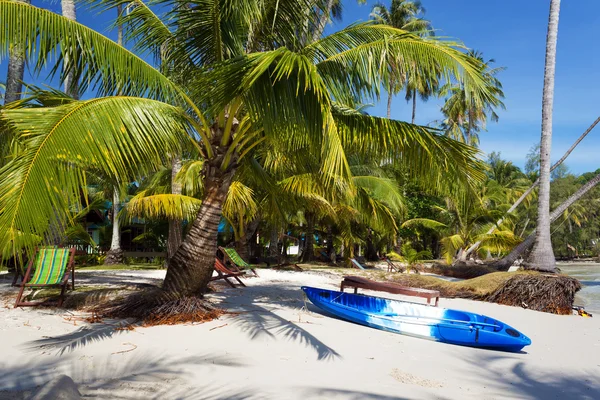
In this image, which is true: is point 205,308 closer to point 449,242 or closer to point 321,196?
point 321,196

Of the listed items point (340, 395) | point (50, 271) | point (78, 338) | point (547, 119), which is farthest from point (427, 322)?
point (547, 119)

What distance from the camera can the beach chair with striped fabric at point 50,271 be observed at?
6.44m

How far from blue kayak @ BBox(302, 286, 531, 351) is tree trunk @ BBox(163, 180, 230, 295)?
1984mm

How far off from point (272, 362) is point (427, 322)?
8.31 ft

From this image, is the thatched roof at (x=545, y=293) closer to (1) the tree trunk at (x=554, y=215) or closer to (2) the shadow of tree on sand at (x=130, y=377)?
(1) the tree trunk at (x=554, y=215)

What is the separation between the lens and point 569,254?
158 ft

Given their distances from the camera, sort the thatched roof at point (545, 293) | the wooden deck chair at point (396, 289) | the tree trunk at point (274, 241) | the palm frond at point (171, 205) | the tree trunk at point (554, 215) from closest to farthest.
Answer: the wooden deck chair at point (396, 289)
the thatched roof at point (545, 293)
the palm frond at point (171, 205)
the tree trunk at point (554, 215)
the tree trunk at point (274, 241)

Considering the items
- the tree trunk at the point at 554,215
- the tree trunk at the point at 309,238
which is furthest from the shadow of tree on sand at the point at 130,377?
the tree trunk at the point at 309,238

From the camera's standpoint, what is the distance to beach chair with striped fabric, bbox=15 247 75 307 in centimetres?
644

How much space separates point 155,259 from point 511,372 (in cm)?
1917

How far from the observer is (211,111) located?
5.61 m

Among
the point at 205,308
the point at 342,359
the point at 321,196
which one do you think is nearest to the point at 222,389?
the point at 342,359

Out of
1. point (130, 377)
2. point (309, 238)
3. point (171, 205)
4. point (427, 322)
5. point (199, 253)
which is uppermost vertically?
point (171, 205)

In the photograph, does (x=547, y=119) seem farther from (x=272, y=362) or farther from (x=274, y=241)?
(x=272, y=362)
